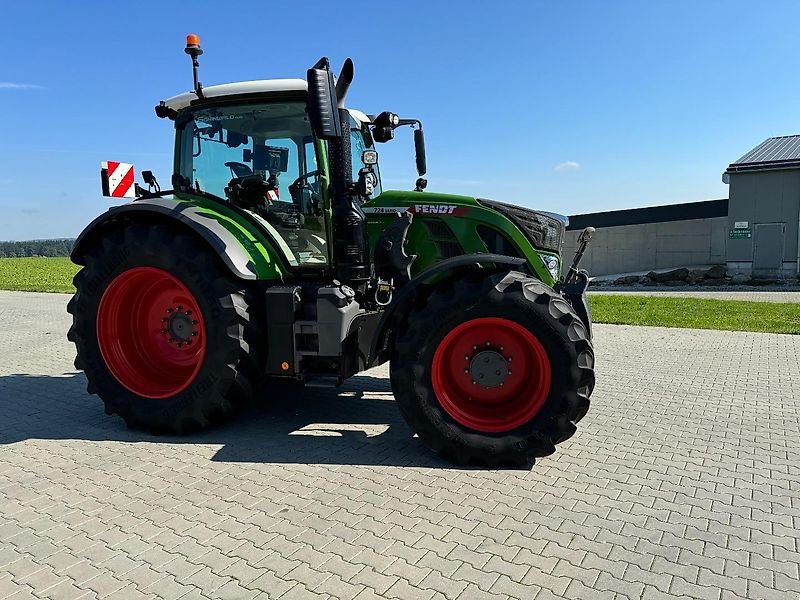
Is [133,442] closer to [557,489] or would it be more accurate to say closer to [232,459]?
[232,459]

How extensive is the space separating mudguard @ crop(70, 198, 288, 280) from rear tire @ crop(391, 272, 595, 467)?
4.37ft

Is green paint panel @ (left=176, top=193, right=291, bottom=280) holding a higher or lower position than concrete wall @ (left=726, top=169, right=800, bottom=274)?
lower

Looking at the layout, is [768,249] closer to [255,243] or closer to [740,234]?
[740,234]

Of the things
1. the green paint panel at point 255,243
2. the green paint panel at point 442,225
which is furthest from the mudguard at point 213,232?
the green paint panel at point 442,225

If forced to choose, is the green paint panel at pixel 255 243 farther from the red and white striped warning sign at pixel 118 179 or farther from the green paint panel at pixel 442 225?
the red and white striped warning sign at pixel 118 179

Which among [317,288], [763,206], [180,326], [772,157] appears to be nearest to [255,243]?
[317,288]

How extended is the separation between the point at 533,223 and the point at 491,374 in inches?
52.9

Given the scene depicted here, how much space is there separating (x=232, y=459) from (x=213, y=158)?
2.62 metres

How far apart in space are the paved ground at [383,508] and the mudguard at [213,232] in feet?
4.39

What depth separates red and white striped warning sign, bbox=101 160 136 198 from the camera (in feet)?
23.2

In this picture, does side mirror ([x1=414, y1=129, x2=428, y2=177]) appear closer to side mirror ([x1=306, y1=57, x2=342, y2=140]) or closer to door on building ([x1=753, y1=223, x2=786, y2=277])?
side mirror ([x1=306, y1=57, x2=342, y2=140])

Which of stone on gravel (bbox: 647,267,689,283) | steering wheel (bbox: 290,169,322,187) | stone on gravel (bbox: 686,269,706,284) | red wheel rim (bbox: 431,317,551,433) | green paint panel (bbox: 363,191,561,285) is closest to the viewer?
red wheel rim (bbox: 431,317,551,433)

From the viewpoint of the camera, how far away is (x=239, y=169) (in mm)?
5133

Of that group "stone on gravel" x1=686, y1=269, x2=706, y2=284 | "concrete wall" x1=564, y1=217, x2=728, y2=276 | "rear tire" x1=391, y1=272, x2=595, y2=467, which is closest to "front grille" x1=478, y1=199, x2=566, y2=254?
"rear tire" x1=391, y1=272, x2=595, y2=467
